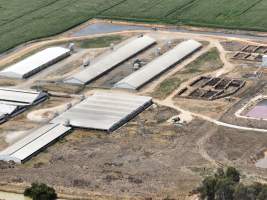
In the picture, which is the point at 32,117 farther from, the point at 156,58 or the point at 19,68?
the point at 156,58

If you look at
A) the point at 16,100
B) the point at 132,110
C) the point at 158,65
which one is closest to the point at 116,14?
the point at 158,65

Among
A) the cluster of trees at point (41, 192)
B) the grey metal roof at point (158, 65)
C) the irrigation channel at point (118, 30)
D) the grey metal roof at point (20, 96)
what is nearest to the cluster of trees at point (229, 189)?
the cluster of trees at point (41, 192)

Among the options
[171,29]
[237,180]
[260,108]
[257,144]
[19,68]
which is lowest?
[237,180]

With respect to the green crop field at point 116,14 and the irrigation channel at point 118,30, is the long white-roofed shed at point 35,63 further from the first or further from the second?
the irrigation channel at point 118,30

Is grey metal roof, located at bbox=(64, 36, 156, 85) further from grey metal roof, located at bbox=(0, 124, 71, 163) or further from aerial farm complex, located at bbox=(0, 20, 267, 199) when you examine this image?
grey metal roof, located at bbox=(0, 124, 71, 163)

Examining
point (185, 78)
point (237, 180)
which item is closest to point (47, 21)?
point (185, 78)
